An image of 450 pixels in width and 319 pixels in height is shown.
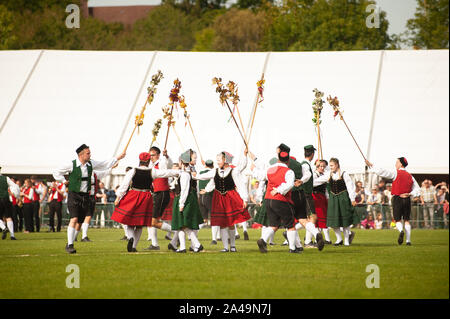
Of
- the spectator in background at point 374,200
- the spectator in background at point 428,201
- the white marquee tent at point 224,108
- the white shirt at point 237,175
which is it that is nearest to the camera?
the white shirt at point 237,175

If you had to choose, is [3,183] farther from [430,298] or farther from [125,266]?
[430,298]

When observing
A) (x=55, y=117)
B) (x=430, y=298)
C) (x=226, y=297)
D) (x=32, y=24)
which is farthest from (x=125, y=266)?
(x=32, y=24)

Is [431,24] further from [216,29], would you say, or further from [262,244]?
[216,29]

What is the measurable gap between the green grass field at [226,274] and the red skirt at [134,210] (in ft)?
1.92

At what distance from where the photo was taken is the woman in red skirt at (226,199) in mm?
13734

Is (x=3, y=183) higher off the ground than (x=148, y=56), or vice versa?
(x=148, y=56)

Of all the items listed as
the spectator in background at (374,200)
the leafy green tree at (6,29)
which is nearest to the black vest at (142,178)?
the spectator in background at (374,200)

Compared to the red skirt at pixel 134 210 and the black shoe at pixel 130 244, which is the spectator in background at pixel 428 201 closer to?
the red skirt at pixel 134 210

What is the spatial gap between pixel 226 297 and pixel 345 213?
828 centimetres

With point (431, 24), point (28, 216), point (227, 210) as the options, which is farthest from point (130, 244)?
point (431, 24)

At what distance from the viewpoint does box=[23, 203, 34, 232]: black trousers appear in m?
22.6

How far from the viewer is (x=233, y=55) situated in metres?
29.9

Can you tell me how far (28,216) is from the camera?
2266 cm

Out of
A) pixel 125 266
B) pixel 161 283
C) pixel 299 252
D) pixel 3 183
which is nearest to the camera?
pixel 161 283
